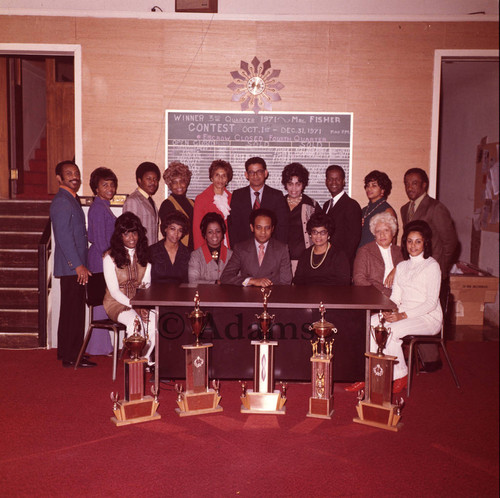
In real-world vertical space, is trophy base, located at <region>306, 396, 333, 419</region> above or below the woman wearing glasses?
below

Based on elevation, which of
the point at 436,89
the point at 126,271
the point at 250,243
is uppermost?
the point at 436,89

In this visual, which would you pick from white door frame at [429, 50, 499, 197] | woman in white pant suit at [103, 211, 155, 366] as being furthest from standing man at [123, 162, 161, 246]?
white door frame at [429, 50, 499, 197]

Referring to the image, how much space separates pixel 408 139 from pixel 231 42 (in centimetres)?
208

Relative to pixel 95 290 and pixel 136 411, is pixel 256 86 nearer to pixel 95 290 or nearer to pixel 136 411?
pixel 95 290

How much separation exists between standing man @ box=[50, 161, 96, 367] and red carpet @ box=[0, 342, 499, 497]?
60cm

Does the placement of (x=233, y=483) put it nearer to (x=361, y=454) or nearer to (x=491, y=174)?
(x=361, y=454)

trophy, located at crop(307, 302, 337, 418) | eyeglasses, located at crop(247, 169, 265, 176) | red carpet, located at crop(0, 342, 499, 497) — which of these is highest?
eyeglasses, located at crop(247, 169, 265, 176)

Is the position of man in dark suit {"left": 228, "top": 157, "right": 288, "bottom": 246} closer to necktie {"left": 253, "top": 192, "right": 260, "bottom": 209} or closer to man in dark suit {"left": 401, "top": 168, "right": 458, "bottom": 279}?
necktie {"left": 253, "top": 192, "right": 260, "bottom": 209}

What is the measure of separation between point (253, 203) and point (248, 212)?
10 centimetres

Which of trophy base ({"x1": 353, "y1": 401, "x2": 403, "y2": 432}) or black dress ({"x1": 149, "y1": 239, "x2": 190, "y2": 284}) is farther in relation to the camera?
black dress ({"x1": 149, "y1": 239, "x2": 190, "y2": 284})

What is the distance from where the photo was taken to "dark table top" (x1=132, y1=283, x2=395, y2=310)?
3.61 meters

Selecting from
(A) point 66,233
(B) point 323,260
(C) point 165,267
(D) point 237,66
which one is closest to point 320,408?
(B) point 323,260

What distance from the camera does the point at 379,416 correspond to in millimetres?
3445

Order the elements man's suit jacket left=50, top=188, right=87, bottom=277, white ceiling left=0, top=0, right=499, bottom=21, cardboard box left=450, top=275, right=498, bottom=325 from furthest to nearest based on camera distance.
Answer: cardboard box left=450, top=275, right=498, bottom=325 < white ceiling left=0, top=0, right=499, bottom=21 < man's suit jacket left=50, top=188, right=87, bottom=277
